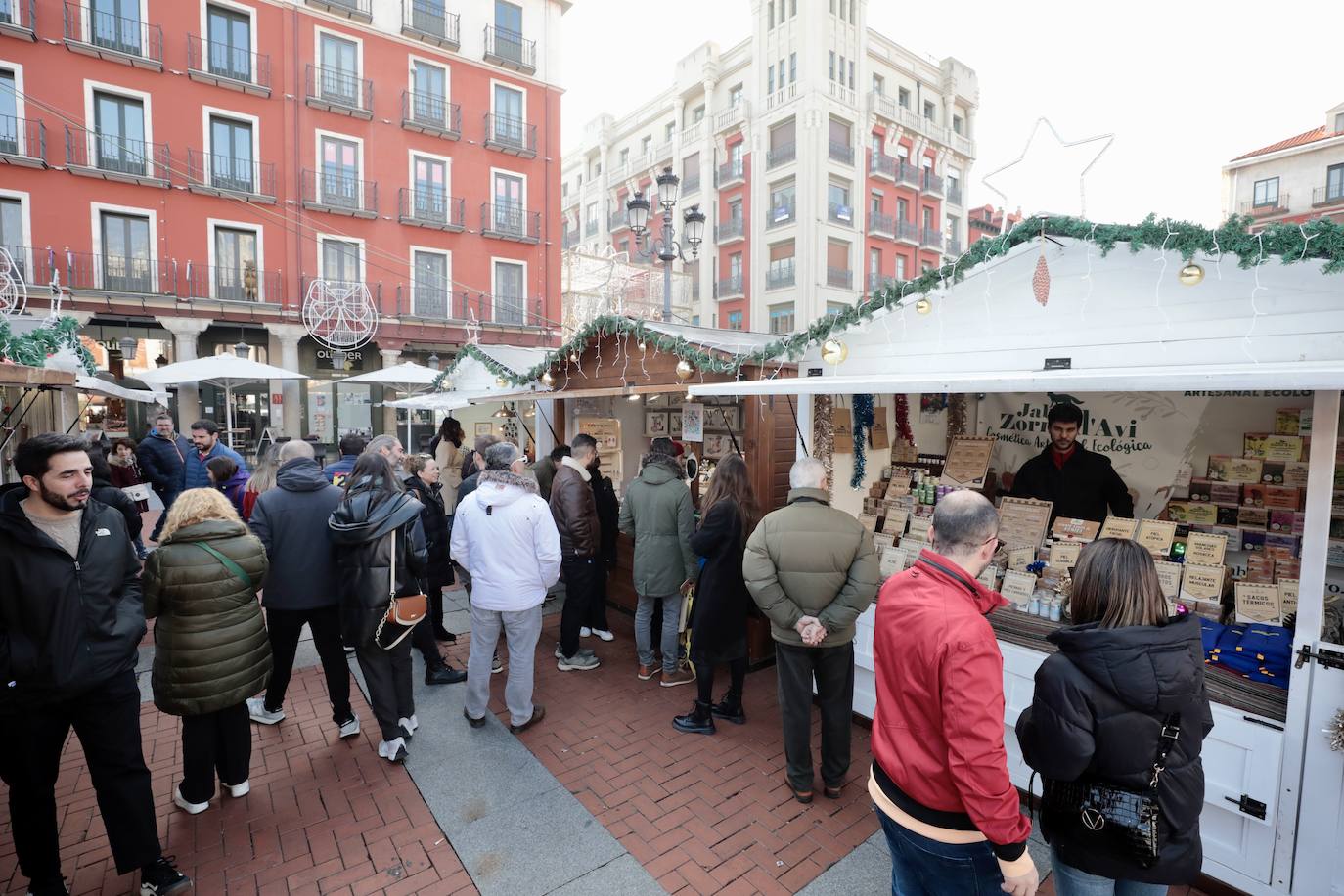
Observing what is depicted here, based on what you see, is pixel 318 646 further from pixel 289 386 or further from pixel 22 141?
pixel 22 141

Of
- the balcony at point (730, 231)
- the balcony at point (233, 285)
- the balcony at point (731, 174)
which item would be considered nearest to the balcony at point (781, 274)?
the balcony at point (730, 231)

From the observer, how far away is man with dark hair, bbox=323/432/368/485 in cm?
553

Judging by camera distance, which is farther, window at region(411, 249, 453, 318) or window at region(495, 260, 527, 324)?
window at region(495, 260, 527, 324)

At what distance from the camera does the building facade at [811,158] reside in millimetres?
26234

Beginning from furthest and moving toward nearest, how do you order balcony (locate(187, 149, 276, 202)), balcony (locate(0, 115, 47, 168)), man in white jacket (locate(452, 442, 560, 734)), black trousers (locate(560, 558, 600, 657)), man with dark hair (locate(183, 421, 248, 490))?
balcony (locate(187, 149, 276, 202)) < balcony (locate(0, 115, 47, 168)) < man with dark hair (locate(183, 421, 248, 490)) < black trousers (locate(560, 558, 600, 657)) < man in white jacket (locate(452, 442, 560, 734))

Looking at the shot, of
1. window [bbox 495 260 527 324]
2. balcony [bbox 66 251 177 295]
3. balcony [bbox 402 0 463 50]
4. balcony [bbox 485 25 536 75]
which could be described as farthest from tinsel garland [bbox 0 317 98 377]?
balcony [bbox 485 25 536 75]

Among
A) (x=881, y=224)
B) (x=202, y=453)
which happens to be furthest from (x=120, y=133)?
(x=881, y=224)

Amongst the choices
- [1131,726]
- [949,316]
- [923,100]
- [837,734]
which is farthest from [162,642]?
[923,100]

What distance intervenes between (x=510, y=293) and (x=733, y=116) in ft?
50.2

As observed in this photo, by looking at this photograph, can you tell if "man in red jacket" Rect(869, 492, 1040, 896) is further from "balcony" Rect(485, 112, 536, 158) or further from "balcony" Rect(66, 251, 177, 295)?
"balcony" Rect(485, 112, 536, 158)

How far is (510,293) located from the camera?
20.7 metres

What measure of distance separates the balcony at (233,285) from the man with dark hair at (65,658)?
16.9 meters

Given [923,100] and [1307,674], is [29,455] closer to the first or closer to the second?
[1307,674]

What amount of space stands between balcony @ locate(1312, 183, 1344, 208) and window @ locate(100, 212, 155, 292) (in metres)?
39.3
